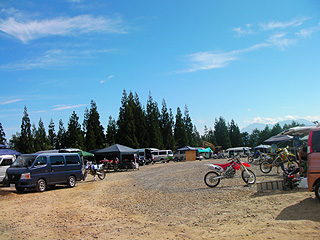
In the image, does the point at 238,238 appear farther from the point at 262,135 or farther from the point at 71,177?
the point at 262,135

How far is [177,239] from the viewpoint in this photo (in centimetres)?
537

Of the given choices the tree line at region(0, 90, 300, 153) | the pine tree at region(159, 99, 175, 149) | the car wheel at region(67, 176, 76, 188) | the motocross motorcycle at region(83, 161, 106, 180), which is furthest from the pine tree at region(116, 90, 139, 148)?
the car wheel at region(67, 176, 76, 188)

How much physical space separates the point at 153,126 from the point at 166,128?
254 inches

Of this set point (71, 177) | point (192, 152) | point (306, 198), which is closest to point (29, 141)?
point (192, 152)

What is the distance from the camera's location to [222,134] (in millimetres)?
80125

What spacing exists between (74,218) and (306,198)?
6.33m

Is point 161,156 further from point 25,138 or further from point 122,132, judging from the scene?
point 25,138

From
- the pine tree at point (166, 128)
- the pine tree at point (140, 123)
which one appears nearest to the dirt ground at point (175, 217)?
the pine tree at point (140, 123)

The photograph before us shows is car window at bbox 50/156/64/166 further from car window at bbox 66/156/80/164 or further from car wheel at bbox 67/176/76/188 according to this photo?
car wheel at bbox 67/176/76/188

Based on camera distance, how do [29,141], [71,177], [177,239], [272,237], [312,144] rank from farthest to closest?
[29,141]
[71,177]
[312,144]
[177,239]
[272,237]

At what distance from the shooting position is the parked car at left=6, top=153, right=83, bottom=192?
13594mm

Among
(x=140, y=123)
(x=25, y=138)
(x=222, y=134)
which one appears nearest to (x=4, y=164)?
(x=25, y=138)

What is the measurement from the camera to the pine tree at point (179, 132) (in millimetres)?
69125

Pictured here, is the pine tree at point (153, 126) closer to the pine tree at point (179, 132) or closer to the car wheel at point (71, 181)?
the pine tree at point (179, 132)
